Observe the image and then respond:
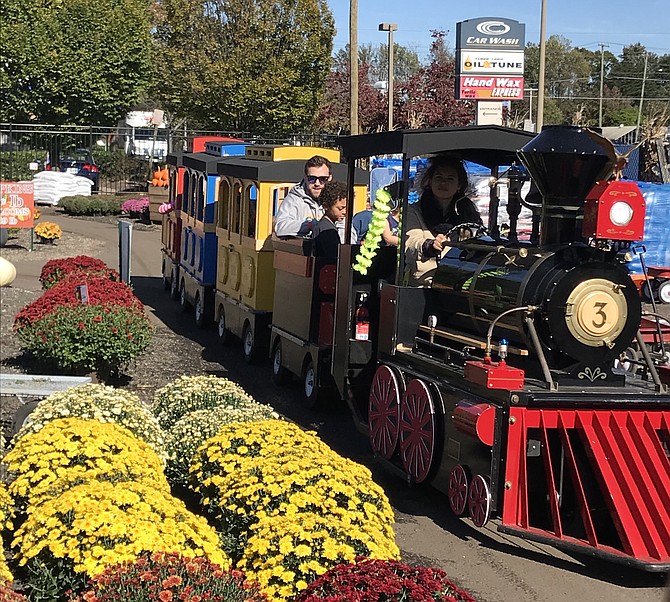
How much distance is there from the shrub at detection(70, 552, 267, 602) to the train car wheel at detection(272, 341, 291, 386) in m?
7.25

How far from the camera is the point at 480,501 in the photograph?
259 inches

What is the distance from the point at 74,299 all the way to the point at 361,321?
3822mm

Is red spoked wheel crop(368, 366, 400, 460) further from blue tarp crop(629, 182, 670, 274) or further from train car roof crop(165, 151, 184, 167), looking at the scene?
blue tarp crop(629, 182, 670, 274)

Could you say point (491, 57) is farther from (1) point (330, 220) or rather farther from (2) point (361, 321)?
(2) point (361, 321)

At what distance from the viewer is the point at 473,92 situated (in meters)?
31.9

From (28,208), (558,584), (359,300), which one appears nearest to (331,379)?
(359,300)

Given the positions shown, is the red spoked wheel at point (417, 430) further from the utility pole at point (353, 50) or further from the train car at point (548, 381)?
the utility pole at point (353, 50)

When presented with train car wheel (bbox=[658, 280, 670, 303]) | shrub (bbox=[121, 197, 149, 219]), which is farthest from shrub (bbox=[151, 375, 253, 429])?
shrub (bbox=[121, 197, 149, 219])

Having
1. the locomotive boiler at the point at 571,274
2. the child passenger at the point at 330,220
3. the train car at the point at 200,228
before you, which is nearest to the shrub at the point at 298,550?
the locomotive boiler at the point at 571,274

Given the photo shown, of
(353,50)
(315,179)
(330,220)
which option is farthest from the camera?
(353,50)

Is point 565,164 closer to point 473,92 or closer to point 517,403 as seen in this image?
point 517,403

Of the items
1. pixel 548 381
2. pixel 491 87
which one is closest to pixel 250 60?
pixel 491 87

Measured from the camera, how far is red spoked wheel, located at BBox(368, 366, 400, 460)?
7977 mm

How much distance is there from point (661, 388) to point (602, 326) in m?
0.59
